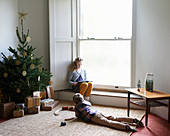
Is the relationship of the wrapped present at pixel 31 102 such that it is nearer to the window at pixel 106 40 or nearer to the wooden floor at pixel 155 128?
the window at pixel 106 40

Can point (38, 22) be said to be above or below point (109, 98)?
above

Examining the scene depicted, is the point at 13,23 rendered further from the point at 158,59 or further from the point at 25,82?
the point at 158,59

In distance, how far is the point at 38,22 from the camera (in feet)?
16.4

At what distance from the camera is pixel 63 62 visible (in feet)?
16.3

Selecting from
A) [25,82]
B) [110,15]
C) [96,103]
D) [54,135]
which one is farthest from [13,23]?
[54,135]

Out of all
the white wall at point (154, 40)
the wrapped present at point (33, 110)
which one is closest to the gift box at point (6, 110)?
the wrapped present at point (33, 110)

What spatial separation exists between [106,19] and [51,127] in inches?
106

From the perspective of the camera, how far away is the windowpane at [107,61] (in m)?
4.69

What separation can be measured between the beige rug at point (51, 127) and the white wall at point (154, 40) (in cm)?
85

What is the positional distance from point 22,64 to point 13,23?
1218mm

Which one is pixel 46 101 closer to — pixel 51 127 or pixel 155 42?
pixel 51 127

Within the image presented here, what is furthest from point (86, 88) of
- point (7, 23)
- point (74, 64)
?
point (7, 23)

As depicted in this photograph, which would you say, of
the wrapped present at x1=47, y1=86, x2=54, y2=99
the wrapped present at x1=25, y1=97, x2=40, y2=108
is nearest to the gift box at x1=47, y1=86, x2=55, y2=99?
the wrapped present at x1=47, y1=86, x2=54, y2=99

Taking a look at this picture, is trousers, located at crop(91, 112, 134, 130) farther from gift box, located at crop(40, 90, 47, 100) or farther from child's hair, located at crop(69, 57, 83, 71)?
child's hair, located at crop(69, 57, 83, 71)
